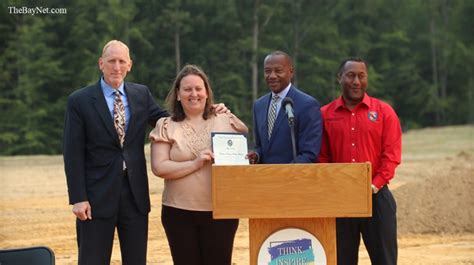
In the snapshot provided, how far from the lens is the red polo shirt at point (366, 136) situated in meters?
5.40

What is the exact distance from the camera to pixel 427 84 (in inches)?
1641

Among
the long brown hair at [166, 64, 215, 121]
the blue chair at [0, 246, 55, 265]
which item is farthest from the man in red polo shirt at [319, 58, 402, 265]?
the blue chair at [0, 246, 55, 265]

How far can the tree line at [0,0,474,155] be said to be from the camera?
31.4 metres

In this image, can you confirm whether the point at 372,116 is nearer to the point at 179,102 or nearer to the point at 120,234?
the point at 179,102

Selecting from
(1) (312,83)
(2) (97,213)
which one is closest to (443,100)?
(1) (312,83)

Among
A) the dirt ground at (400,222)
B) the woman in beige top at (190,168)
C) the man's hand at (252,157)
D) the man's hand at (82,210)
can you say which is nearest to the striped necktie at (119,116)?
the woman in beige top at (190,168)

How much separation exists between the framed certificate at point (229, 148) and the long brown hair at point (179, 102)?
0.32 metres

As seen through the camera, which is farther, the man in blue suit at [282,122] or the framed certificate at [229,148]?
the man in blue suit at [282,122]

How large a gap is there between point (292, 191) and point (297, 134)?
0.69m

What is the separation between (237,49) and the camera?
36188mm

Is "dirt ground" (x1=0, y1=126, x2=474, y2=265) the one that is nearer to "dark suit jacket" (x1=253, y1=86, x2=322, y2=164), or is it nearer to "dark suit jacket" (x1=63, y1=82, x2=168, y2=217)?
"dark suit jacket" (x1=253, y1=86, x2=322, y2=164)

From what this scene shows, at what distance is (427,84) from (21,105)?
19.9 meters

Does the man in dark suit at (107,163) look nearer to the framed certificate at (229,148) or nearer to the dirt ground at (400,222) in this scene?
the framed certificate at (229,148)

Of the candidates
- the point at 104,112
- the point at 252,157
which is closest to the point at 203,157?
the point at 252,157
